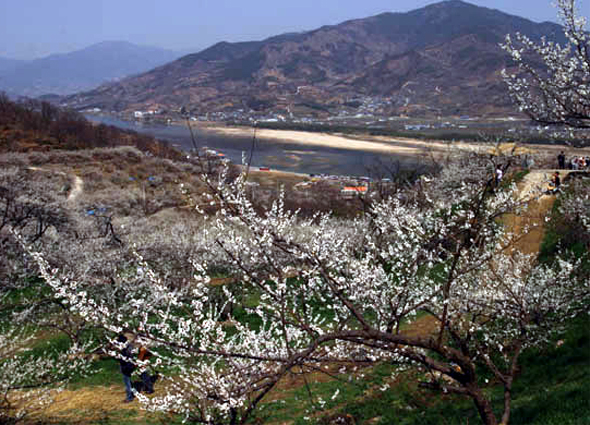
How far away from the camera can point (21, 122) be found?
68.9 metres

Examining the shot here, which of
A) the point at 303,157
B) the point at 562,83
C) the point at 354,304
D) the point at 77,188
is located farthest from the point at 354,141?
the point at 354,304

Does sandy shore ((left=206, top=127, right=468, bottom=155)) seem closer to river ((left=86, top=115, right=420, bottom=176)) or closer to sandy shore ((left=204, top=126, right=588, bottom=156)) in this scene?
sandy shore ((left=204, top=126, right=588, bottom=156))

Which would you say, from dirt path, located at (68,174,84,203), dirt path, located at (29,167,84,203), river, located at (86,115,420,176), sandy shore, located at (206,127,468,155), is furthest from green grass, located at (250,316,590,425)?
sandy shore, located at (206,127,468,155)

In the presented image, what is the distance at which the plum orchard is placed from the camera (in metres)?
3.96

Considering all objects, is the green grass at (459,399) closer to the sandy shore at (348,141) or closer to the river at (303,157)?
the river at (303,157)

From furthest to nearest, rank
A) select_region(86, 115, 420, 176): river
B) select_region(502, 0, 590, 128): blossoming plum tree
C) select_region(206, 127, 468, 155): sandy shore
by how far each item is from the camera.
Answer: select_region(206, 127, 468, 155): sandy shore → select_region(86, 115, 420, 176): river → select_region(502, 0, 590, 128): blossoming plum tree

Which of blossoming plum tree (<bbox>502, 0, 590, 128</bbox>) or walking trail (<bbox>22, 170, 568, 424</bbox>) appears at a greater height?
blossoming plum tree (<bbox>502, 0, 590, 128</bbox>)

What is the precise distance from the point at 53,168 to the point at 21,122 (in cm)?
2788

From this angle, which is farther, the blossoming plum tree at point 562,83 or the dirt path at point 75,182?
the dirt path at point 75,182

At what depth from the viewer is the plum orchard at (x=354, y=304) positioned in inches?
156

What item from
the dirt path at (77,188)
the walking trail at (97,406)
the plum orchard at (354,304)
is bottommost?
the walking trail at (97,406)

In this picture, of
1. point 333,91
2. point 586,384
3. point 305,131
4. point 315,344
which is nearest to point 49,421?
point 315,344

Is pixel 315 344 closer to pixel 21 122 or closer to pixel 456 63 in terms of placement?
pixel 21 122

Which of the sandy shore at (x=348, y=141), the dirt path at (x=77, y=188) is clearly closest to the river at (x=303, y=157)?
the sandy shore at (x=348, y=141)
